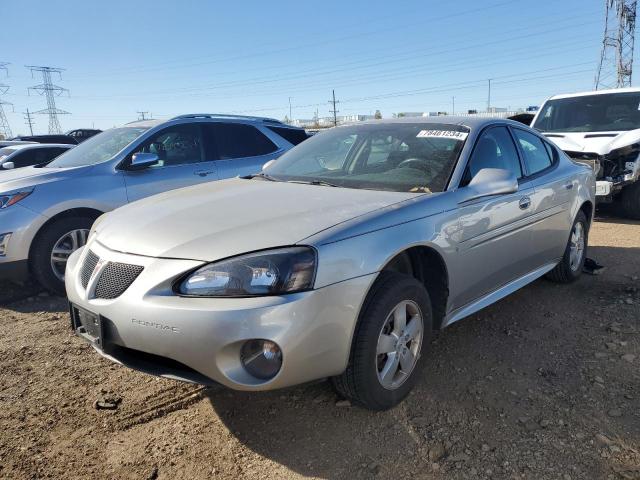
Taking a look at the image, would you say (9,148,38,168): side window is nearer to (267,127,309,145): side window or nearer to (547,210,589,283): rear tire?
(267,127,309,145): side window

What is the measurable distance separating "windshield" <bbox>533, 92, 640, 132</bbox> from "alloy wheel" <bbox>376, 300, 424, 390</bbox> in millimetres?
7106

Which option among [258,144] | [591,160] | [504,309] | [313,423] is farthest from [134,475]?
[591,160]

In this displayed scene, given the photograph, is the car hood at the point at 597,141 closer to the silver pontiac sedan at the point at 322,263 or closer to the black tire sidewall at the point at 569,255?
the black tire sidewall at the point at 569,255

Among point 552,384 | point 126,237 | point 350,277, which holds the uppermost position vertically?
point 126,237

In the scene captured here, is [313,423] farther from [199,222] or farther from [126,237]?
[126,237]

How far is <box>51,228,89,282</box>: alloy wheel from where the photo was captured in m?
4.73

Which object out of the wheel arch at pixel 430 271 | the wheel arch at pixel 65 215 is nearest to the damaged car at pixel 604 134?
the wheel arch at pixel 430 271

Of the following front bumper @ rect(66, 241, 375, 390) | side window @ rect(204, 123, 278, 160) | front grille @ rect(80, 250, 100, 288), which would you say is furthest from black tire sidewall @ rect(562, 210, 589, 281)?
front grille @ rect(80, 250, 100, 288)

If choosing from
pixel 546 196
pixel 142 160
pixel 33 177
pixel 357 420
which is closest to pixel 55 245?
pixel 33 177

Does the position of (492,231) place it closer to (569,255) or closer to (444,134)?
(444,134)

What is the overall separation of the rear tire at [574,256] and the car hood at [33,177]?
4.55 metres

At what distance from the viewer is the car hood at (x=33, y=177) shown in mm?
4645

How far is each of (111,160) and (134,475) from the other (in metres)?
3.67

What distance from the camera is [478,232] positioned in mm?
3191
